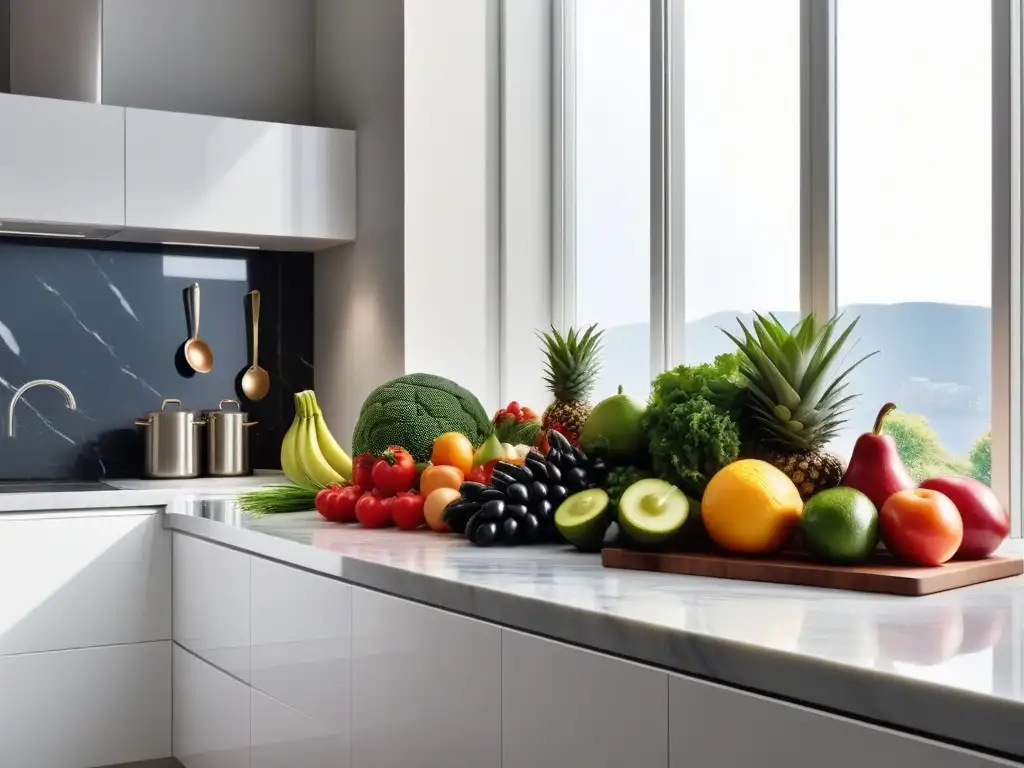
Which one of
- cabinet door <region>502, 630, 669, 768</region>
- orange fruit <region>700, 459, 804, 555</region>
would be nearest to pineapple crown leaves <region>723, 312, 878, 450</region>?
orange fruit <region>700, 459, 804, 555</region>

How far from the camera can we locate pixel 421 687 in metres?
1.67

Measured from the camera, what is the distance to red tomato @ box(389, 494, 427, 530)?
2.24 meters

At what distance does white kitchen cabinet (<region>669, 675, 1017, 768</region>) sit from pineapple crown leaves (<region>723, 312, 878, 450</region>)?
64 cm

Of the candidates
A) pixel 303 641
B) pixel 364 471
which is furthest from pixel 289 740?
pixel 364 471

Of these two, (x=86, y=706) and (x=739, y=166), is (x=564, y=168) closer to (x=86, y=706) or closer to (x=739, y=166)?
(x=739, y=166)

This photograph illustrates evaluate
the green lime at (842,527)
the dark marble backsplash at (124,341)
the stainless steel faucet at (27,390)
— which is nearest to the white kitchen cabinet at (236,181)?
the dark marble backsplash at (124,341)

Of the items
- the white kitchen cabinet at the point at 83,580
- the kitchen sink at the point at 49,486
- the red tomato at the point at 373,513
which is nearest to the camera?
the red tomato at the point at 373,513

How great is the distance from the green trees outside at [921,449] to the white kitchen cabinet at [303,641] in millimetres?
1071

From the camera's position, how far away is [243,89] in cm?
367

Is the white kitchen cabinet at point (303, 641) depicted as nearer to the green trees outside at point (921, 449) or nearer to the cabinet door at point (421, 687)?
the cabinet door at point (421, 687)

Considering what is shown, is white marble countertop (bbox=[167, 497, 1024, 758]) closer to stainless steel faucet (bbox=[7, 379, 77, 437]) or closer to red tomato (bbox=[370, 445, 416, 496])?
red tomato (bbox=[370, 445, 416, 496])

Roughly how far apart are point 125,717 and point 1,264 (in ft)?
4.43

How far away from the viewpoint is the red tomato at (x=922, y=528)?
145 cm

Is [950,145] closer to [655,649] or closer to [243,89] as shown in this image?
[655,649]
